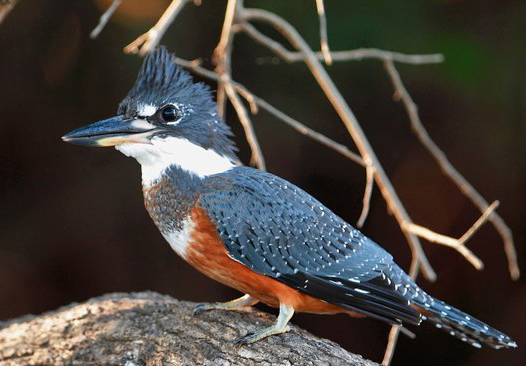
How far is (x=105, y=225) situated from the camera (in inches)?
215

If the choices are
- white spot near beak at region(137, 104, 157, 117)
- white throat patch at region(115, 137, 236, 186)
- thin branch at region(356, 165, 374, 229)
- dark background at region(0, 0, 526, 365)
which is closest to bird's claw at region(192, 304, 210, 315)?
white throat patch at region(115, 137, 236, 186)

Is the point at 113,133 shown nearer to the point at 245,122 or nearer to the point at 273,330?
the point at 245,122

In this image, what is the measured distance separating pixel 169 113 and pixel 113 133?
241 mm

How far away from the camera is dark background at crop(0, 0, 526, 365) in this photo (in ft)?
16.5

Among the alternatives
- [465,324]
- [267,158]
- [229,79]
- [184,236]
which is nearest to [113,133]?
[184,236]

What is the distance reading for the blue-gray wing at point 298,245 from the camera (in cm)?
283

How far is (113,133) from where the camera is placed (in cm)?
283

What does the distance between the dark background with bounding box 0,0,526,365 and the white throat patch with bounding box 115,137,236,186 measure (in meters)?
2.11

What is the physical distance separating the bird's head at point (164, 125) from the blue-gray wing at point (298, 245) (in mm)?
136

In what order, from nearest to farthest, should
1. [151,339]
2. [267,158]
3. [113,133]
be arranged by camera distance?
[113,133] < [151,339] < [267,158]

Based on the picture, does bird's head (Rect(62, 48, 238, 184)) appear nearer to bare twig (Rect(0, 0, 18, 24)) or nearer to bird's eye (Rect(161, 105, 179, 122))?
bird's eye (Rect(161, 105, 179, 122))

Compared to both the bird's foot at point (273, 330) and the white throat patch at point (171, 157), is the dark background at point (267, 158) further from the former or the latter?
the bird's foot at point (273, 330)

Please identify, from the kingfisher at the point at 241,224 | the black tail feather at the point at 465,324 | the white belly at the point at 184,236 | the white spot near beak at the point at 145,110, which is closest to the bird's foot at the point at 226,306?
the kingfisher at the point at 241,224

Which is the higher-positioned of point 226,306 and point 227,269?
point 227,269
